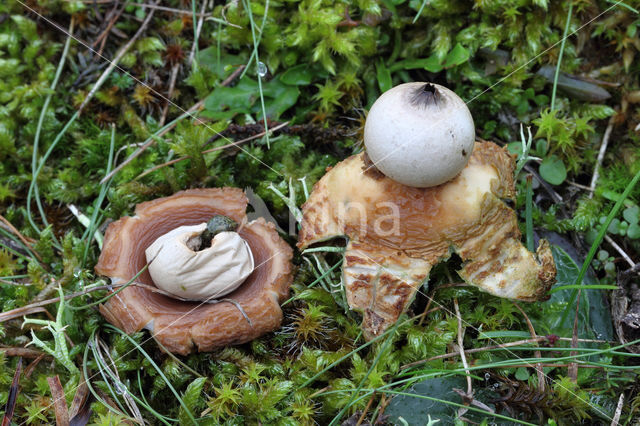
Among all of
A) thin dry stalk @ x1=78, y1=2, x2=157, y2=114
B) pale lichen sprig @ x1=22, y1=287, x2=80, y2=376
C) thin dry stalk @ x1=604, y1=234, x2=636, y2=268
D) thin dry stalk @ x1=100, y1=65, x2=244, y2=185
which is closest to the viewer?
pale lichen sprig @ x1=22, y1=287, x2=80, y2=376

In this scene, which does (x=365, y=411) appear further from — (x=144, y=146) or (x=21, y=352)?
(x=144, y=146)

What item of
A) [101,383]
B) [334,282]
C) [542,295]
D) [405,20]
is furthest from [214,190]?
[542,295]

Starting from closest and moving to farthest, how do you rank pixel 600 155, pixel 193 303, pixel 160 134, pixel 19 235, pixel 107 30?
pixel 193 303, pixel 19 235, pixel 600 155, pixel 160 134, pixel 107 30

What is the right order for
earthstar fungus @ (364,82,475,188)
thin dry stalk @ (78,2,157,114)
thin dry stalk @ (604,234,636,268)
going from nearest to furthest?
earthstar fungus @ (364,82,475,188)
thin dry stalk @ (604,234,636,268)
thin dry stalk @ (78,2,157,114)

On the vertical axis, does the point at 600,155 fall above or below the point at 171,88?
below

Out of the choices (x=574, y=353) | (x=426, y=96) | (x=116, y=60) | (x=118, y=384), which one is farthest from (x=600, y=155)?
(x=116, y=60)

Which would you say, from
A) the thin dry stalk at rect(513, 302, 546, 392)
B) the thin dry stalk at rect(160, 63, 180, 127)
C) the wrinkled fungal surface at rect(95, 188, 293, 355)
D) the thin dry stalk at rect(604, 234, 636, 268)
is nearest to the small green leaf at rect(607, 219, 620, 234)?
the thin dry stalk at rect(604, 234, 636, 268)

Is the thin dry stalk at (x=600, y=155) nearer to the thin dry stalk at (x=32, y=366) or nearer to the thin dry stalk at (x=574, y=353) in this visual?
the thin dry stalk at (x=574, y=353)

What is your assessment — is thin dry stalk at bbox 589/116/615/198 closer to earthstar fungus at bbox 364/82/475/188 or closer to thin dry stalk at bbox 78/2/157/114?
earthstar fungus at bbox 364/82/475/188
